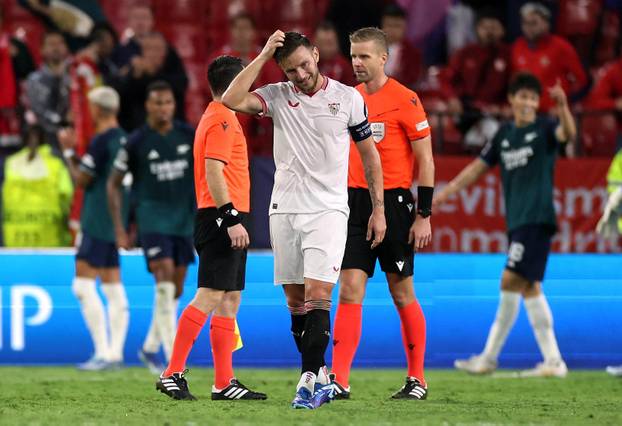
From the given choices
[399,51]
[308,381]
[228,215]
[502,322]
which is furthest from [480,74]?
[308,381]

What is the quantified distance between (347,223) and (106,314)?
4421 mm

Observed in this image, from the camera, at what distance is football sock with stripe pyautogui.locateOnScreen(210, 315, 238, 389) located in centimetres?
837

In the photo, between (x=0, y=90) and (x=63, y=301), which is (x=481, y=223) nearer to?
(x=63, y=301)


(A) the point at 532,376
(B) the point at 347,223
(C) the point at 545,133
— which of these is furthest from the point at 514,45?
(B) the point at 347,223

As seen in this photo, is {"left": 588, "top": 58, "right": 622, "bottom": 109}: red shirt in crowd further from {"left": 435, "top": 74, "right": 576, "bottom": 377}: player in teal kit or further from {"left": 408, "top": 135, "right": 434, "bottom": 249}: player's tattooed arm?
{"left": 408, "top": 135, "right": 434, "bottom": 249}: player's tattooed arm

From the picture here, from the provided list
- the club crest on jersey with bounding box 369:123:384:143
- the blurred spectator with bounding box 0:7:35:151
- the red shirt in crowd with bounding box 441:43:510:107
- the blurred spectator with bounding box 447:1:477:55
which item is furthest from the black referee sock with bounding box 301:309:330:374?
the blurred spectator with bounding box 447:1:477:55

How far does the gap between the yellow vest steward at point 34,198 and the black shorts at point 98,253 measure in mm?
1894

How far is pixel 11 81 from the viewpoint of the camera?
15.2 meters

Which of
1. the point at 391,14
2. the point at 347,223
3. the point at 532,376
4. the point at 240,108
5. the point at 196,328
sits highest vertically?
the point at 391,14

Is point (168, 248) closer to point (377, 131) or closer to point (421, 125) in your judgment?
point (377, 131)

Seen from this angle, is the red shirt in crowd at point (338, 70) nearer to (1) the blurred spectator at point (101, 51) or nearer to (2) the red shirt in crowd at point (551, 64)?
(2) the red shirt in crowd at point (551, 64)

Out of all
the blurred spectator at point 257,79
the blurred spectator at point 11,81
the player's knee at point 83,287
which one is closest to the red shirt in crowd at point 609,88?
the blurred spectator at point 257,79

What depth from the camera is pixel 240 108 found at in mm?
7578

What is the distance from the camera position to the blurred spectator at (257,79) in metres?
13.9
